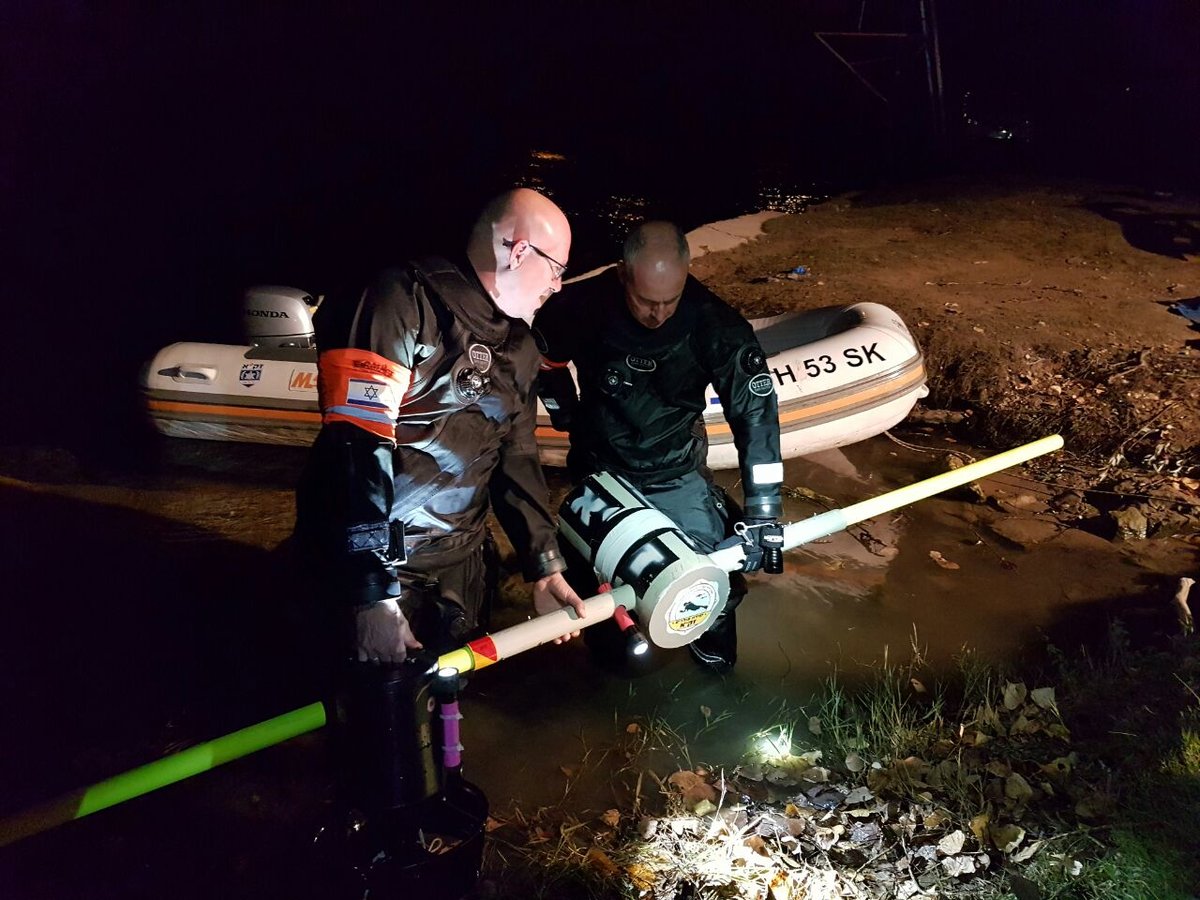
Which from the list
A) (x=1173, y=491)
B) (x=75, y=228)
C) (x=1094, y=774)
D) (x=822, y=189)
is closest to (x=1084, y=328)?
(x=1173, y=491)

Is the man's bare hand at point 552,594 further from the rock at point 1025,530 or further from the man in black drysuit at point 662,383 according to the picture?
the rock at point 1025,530

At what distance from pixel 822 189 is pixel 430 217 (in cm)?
637

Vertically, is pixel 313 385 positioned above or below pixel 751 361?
below

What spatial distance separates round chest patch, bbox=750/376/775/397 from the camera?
301 cm

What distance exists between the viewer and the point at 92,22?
2141 centimetres

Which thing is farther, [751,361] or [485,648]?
[751,361]

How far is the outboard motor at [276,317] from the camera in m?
5.51

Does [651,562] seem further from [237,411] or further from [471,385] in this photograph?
[237,411]

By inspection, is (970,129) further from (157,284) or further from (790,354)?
(157,284)

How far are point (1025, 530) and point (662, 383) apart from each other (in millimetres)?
2589

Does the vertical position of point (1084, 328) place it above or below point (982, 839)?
above

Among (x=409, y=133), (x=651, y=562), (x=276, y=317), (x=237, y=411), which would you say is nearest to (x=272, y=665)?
(x=651, y=562)

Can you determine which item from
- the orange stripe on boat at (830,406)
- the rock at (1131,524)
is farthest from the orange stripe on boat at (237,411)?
the rock at (1131,524)

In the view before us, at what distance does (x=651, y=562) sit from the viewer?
256cm
